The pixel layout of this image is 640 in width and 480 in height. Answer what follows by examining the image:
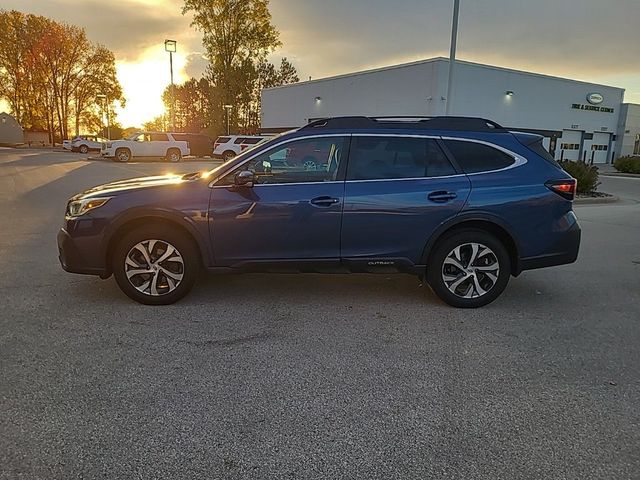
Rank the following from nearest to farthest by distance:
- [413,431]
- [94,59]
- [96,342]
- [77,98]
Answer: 1. [413,431]
2. [96,342]
3. [94,59]
4. [77,98]

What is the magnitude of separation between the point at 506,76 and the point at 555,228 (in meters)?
32.7

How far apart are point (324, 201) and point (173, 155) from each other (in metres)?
28.4

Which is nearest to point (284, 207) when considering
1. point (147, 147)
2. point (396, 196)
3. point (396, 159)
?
point (396, 196)

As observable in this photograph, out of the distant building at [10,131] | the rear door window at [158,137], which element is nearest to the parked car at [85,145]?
the rear door window at [158,137]

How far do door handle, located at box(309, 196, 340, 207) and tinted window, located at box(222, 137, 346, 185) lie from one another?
208mm

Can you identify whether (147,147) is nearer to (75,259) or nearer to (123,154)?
(123,154)

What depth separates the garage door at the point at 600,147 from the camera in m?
42.7

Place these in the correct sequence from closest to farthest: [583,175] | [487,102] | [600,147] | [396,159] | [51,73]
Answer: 1. [396,159]
2. [583,175]
3. [487,102]
4. [600,147]
5. [51,73]

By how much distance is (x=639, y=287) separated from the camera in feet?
19.2

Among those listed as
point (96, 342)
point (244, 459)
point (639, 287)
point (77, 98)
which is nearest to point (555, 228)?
point (639, 287)

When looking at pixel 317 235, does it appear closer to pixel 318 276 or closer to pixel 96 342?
pixel 318 276

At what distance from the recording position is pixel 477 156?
4.86m

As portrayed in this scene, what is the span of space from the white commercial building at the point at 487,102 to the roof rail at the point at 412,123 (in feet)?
83.1

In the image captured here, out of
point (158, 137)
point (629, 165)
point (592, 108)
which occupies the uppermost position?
point (592, 108)
